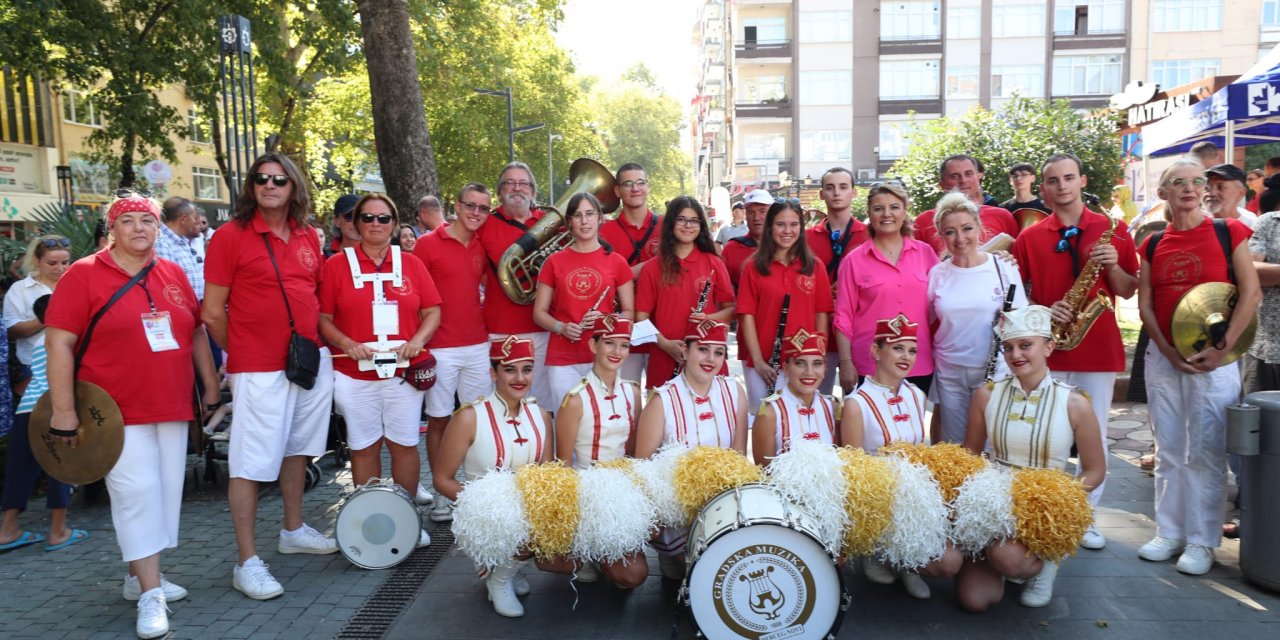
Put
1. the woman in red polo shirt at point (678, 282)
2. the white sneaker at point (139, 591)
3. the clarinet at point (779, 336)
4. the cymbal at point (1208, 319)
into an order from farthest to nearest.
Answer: the woman in red polo shirt at point (678, 282), the clarinet at point (779, 336), the white sneaker at point (139, 591), the cymbal at point (1208, 319)

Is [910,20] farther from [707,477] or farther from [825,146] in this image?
[707,477]

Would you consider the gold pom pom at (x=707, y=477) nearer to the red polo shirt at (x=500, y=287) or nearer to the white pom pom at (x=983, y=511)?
the white pom pom at (x=983, y=511)

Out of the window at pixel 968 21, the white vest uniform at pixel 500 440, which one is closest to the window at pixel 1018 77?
the window at pixel 968 21

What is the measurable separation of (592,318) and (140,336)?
2.29 metres

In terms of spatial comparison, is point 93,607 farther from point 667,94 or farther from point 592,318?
point 667,94

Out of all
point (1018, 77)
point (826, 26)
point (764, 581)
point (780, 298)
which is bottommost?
point (764, 581)

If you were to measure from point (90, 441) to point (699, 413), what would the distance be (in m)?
2.91

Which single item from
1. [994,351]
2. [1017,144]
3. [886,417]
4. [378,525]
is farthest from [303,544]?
[1017,144]

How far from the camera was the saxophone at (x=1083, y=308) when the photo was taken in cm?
461

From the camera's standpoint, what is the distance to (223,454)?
660 centimetres

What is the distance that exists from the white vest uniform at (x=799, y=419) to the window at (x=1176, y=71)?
146 ft

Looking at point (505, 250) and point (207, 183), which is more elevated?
point (207, 183)

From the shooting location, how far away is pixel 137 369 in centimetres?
396

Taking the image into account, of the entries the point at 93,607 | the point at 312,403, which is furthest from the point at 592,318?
the point at 93,607
